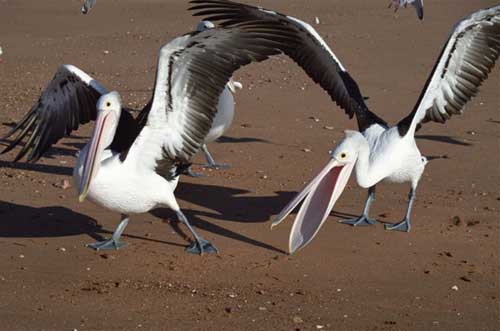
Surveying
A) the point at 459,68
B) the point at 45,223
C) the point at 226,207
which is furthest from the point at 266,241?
the point at 459,68

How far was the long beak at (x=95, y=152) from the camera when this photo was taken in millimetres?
6461

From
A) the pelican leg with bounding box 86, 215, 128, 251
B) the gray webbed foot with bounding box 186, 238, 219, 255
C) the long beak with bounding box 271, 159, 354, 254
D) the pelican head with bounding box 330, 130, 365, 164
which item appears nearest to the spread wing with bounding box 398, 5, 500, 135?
the pelican head with bounding box 330, 130, 365, 164

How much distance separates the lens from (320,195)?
6.79 m

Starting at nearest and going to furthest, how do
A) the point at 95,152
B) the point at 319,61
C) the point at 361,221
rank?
1. the point at 95,152
2. the point at 361,221
3. the point at 319,61

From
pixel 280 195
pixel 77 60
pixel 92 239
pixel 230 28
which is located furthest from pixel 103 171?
pixel 77 60

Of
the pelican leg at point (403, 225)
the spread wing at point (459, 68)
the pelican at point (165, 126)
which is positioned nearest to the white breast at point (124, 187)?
the pelican at point (165, 126)

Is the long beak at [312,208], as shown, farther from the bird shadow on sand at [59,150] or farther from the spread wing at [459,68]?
the bird shadow on sand at [59,150]

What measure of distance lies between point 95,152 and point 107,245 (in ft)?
2.41

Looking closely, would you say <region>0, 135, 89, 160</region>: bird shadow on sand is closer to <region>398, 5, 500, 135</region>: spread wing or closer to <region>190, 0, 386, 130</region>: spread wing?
<region>190, 0, 386, 130</region>: spread wing

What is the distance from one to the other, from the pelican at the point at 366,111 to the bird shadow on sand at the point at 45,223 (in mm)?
1145

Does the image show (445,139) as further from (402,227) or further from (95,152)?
(95,152)

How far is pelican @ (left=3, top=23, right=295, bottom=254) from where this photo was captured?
655 centimetres

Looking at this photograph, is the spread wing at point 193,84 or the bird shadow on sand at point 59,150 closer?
the spread wing at point 193,84

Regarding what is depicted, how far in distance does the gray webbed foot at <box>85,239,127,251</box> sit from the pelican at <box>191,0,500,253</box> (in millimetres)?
1171
